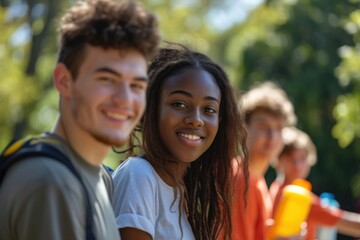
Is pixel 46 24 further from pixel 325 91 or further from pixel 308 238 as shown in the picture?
pixel 308 238

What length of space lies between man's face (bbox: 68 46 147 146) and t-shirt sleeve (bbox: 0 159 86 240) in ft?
0.70

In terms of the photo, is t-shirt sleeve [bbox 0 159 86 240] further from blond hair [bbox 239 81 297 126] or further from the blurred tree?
the blurred tree

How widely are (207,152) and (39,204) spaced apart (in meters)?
1.54

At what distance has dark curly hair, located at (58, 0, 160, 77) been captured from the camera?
9.04 ft

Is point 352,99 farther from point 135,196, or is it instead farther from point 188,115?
point 135,196

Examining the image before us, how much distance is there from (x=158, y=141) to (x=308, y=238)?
306cm

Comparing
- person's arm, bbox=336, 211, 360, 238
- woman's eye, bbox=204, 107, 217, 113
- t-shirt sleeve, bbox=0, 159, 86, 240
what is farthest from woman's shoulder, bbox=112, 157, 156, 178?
person's arm, bbox=336, 211, 360, 238

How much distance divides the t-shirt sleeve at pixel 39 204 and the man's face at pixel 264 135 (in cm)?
342

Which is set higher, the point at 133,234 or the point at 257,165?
the point at 257,165

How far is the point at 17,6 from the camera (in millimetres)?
21688

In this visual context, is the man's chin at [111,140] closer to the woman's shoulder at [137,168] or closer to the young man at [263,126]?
the woman's shoulder at [137,168]

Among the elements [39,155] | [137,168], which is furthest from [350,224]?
[39,155]

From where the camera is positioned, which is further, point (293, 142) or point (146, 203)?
point (293, 142)

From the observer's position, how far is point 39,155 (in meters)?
2.64
